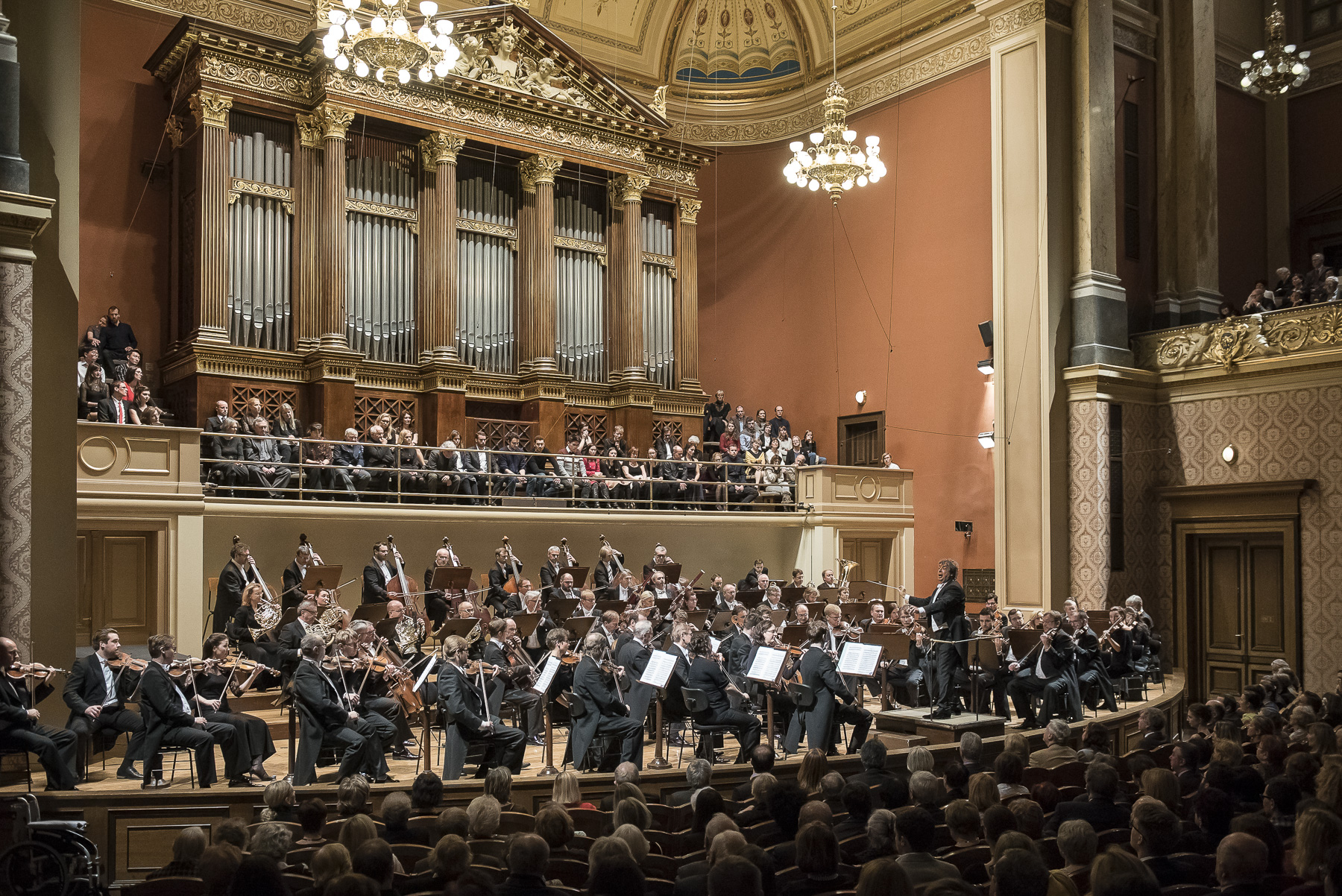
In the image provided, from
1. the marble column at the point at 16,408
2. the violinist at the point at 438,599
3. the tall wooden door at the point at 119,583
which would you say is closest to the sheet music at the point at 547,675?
the violinist at the point at 438,599

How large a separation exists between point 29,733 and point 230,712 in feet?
4.04

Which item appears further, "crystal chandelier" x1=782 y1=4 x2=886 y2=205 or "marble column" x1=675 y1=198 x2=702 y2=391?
"marble column" x1=675 y1=198 x2=702 y2=391

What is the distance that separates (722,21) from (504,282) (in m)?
6.88

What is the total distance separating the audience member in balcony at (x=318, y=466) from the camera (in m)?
12.5

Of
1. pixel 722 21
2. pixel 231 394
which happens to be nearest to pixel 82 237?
pixel 231 394

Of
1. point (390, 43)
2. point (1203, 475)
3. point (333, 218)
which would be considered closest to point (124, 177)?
point (333, 218)

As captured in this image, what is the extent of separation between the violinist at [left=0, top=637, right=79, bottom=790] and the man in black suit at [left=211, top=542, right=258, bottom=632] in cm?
274

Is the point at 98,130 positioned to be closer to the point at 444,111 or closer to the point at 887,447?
the point at 444,111

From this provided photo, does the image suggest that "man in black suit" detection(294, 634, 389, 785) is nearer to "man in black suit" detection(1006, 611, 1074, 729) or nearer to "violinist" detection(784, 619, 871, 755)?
"violinist" detection(784, 619, 871, 755)

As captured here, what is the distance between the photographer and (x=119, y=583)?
35.1 feet

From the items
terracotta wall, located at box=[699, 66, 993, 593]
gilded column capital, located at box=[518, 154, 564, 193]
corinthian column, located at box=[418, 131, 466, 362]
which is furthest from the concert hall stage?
gilded column capital, located at box=[518, 154, 564, 193]

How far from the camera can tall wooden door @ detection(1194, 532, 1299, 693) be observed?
1338cm

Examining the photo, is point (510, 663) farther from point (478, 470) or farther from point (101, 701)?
point (478, 470)

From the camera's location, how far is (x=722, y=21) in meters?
19.9
